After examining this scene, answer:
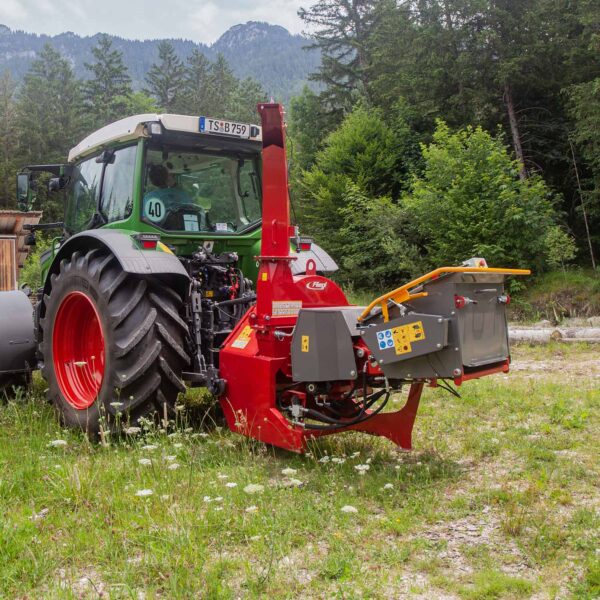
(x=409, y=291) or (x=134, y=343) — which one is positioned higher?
(x=409, y=291)

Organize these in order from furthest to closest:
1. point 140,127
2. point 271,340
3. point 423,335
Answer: point 140,127
point 271,340
point 423,335

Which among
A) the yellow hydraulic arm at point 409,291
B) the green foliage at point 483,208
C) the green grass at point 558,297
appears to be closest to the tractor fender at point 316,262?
the yellow hydraulic arm at point 409,291

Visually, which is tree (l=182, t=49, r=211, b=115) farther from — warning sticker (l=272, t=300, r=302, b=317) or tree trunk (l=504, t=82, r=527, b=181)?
warning sticker (l=272, t=300, r=302, b=317)

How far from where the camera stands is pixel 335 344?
367 cm

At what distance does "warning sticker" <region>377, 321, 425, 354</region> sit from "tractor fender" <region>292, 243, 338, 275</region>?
192 cm

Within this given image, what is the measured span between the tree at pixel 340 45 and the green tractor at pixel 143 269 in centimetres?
2229

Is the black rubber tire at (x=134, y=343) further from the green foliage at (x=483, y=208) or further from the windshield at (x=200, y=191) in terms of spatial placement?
the green foliage at (x=483, y=208)

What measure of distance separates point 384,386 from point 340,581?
1.63m

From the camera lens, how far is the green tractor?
4125mm

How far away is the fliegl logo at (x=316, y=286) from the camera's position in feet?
13.9

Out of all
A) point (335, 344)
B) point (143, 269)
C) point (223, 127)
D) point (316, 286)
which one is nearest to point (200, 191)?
point (223, 127)

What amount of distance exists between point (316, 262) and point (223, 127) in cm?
135

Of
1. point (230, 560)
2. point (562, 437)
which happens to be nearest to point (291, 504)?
point (230, 560)

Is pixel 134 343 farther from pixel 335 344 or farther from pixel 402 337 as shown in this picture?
pixel 402 337
